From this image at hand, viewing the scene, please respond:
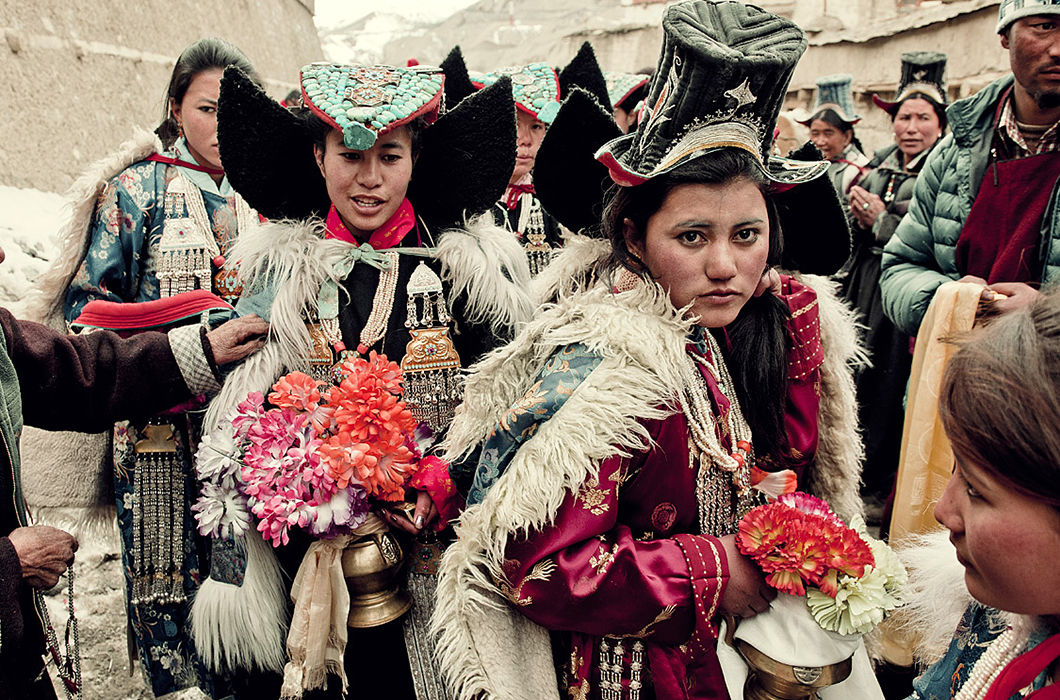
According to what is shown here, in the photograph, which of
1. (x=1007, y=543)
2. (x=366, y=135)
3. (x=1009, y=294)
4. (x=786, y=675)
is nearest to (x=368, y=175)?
(x=366, y=135)

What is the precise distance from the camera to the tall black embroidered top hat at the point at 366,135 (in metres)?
2.23

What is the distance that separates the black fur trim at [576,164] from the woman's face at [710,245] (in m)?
0.33

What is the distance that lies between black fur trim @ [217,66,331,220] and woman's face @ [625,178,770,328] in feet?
4.56

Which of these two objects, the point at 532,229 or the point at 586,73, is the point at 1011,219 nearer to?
the point at 532,229

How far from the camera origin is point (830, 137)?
6273mm

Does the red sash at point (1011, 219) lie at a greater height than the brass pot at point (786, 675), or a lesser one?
greater

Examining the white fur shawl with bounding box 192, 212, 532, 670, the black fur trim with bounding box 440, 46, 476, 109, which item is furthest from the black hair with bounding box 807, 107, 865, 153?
the white fur shawl with bounding box 192, 212, 532, 670

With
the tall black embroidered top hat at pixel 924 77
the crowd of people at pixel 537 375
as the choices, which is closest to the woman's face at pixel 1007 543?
the crowd of people at pixel 537 375

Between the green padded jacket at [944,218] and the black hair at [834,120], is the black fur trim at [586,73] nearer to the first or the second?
the green padded jacket at [944,218]

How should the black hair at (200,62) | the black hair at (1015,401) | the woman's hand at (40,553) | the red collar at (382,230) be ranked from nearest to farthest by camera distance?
the black hair at (1015,401)
the woman's hand at (40,553)
the red collar at (382,230)
the black hair at (200,62)

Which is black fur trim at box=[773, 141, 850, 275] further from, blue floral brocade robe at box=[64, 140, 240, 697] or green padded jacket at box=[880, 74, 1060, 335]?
blue floral brocade robe at box=[64, 140, 240, 697]

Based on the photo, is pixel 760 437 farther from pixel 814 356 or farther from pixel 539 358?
pixel 539 358

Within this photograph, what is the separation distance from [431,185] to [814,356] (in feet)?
4.62

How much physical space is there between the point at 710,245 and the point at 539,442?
21.9 inches
